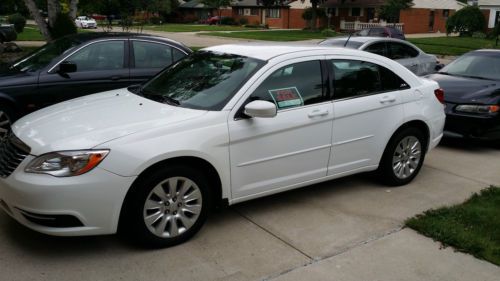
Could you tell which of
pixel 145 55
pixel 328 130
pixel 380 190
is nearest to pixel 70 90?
pixel 145 55

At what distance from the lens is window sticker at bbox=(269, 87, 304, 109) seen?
4.61 meters

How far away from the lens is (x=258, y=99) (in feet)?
14.7

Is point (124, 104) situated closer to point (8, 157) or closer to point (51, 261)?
point (8, 157)

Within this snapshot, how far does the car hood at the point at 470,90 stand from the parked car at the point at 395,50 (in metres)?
2.60

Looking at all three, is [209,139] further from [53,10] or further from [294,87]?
[53,10]

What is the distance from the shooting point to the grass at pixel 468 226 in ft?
13.8

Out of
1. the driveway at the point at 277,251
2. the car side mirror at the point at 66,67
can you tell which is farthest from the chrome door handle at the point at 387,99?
the car side mirror at the point at 66,67

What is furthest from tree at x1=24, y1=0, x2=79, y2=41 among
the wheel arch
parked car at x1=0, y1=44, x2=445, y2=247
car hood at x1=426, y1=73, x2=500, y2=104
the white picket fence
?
the white picket fence

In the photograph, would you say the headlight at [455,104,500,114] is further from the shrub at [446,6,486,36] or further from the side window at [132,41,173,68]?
the shrub at [446,6,486,36]

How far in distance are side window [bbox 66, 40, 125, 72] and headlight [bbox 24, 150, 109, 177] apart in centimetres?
368

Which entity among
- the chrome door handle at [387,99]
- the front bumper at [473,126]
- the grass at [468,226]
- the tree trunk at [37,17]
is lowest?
the grass at [468,226]

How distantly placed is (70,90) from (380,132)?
4152 mm

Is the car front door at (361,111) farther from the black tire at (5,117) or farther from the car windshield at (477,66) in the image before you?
the black tire at (5,117)

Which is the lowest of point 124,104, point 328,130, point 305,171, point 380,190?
point 380,190
